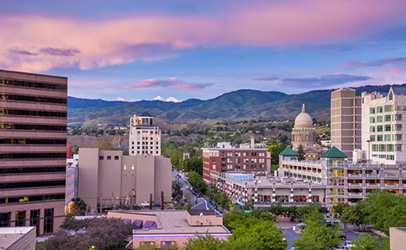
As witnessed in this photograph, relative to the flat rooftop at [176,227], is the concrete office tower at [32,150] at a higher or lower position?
higher

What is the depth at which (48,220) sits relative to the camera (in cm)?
8675

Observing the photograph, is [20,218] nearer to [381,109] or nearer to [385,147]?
[385,147]

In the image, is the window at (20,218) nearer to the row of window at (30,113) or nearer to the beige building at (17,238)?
the row of window at (30,113)

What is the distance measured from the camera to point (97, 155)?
120 metres

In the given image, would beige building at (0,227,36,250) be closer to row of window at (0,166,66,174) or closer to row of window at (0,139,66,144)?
row of window at (0,166,66,174)

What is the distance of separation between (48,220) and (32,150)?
13458mm

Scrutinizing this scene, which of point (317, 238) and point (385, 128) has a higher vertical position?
point (385, 128)

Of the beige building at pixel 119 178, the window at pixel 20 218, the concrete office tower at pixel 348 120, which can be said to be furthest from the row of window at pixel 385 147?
the window at pixel 20 218

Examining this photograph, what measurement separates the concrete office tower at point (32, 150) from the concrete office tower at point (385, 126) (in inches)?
3022

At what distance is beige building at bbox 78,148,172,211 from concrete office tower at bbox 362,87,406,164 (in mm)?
54703

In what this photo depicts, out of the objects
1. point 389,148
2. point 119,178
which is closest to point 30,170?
point 119,178

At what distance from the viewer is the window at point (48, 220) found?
8612 cm

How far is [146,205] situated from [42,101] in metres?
46.4

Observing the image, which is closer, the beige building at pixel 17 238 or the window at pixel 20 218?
the beige building at pixel 17 238
